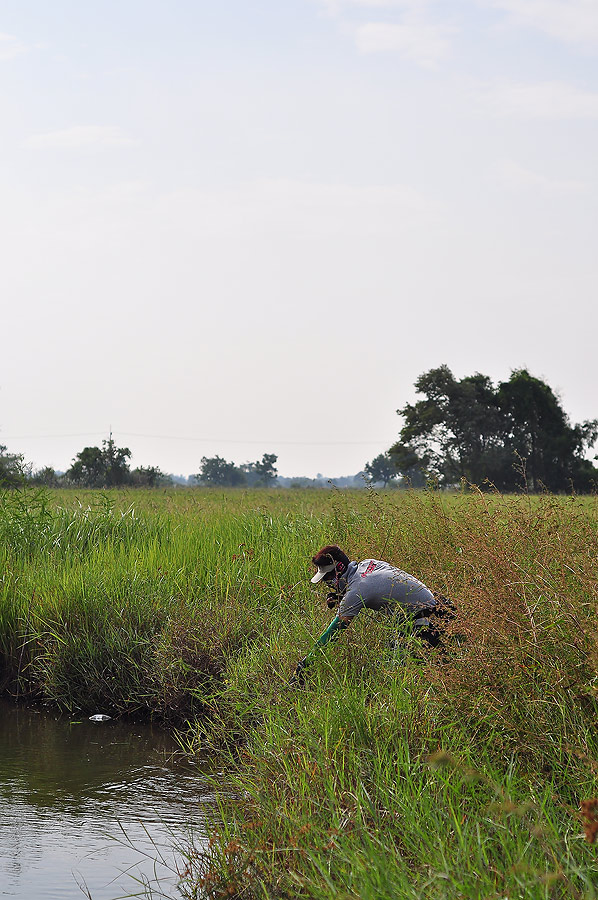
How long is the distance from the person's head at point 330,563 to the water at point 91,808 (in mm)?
1839

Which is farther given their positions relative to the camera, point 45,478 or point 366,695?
point 45,478

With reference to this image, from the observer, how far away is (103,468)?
125ft

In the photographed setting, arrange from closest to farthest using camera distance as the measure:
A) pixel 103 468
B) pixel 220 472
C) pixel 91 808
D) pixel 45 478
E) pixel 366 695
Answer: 1. pixel 366 695
2. pixel 91 808
3. pixel 45 478
4. pixel 103 468
5. pixel 220 472

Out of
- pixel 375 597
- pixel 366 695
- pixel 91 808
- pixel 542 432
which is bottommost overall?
pixel 91 808

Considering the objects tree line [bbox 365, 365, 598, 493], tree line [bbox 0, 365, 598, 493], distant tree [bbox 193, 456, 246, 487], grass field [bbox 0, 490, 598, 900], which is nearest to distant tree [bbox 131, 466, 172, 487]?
tree line [bbox 0, 365, 598, 493]

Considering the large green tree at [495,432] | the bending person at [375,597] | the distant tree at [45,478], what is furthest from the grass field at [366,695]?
the large green tree at [495,432]

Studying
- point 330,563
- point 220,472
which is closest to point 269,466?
point 220,472

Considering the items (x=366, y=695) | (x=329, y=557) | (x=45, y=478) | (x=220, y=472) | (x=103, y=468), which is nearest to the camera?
(x=366, y=695)

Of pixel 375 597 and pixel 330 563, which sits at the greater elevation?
pixel 330 563

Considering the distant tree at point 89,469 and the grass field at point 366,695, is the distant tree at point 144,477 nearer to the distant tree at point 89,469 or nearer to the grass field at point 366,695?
the distant tree at point 89,469

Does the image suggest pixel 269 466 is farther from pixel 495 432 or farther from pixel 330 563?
pixel 330 563

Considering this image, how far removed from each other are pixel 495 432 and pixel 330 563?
3854 cm

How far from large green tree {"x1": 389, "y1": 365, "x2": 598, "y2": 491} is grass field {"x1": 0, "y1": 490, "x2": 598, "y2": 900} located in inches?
1287

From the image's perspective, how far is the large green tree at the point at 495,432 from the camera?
1704 inches
